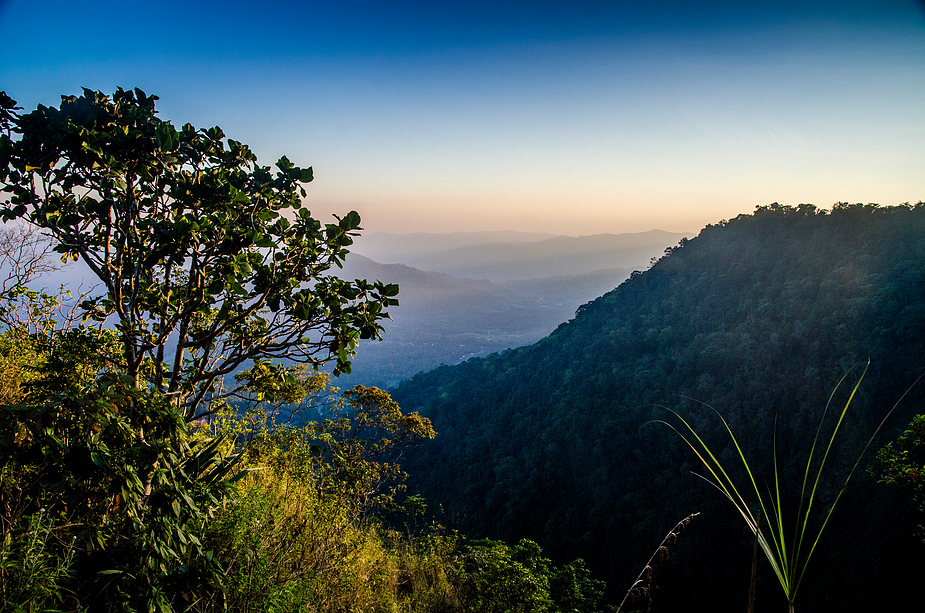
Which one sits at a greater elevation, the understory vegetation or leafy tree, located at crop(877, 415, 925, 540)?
the understory vegetation

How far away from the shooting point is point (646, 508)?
26.5 m

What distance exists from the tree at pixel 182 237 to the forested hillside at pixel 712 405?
66.4 feet

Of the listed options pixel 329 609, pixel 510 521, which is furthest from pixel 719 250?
pixel 329 609

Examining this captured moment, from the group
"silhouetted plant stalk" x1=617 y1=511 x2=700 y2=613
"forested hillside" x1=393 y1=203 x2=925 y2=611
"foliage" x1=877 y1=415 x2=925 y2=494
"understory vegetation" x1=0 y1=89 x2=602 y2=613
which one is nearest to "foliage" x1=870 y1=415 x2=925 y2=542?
"foliage" x1=877 y1=415 x2=925 y2=494

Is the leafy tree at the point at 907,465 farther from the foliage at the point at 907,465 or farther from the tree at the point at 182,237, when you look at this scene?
the tree at the point at 182,237

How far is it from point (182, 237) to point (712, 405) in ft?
108

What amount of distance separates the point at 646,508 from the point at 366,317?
28.1 m

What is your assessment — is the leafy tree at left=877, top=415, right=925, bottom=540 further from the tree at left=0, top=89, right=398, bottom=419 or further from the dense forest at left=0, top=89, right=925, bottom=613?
the tree at left=0, top=89, right=398, bottom=419

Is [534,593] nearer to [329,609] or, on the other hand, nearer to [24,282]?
[329,609]

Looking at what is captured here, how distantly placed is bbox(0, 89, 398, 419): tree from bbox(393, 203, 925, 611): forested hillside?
2025 cm

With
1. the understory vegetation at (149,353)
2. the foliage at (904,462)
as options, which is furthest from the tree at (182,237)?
the foliage at (904,462)

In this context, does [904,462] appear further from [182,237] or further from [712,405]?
[712,405]

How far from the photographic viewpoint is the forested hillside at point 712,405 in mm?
21141

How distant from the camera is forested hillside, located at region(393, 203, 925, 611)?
2114 cm
